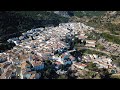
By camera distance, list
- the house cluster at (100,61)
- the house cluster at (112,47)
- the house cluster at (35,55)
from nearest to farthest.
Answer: the house cluster at (35,55)
the house cluster at (100,61)
the house cluster at (112,47)

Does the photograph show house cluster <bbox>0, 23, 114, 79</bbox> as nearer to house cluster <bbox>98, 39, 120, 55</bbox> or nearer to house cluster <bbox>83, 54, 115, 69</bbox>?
house cluster <bbox>83, 54, 115, 69</bbox>

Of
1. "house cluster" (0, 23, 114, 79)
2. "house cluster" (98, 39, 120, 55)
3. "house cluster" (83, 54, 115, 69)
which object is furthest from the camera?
"house cluster" (98, 39, 120, 55)

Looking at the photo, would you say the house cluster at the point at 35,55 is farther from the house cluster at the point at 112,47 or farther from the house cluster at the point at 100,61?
the house cluster at the point at 112,47

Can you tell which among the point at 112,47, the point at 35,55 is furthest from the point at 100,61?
the point at 35,55

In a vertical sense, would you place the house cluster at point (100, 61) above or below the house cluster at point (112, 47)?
below

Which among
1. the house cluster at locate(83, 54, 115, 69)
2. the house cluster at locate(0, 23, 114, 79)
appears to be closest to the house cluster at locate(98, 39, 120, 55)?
the house cluster at locate(0, 23, 114, 79)

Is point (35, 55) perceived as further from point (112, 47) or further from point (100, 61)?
point (112, 47)

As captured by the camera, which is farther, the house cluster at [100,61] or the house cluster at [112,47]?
the house cluster at [112,47]

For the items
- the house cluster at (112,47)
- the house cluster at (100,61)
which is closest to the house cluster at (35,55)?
the house cluster at (100,61)

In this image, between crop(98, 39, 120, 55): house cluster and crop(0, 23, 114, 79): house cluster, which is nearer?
crop(0, 23, 114, 79): house cluster
